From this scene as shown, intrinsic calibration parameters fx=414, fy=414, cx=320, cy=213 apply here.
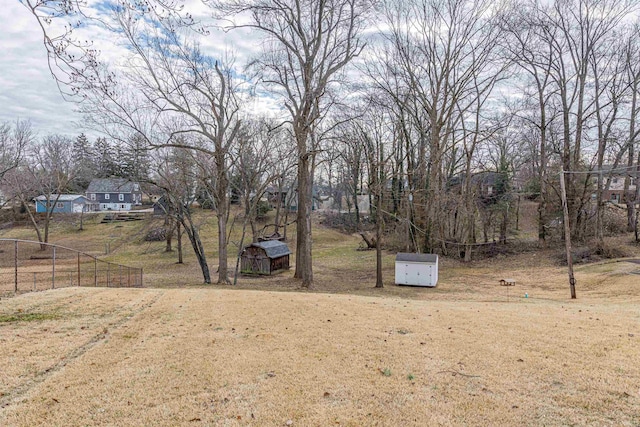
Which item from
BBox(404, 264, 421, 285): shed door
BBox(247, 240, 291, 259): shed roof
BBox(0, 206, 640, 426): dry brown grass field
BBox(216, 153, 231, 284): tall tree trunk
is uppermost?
BBox(216, 153, 231, 284): tall tree trunk

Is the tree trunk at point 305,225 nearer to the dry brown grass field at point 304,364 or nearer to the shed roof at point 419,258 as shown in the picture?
the shed roof at point 419,258

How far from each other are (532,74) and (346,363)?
2988 cm

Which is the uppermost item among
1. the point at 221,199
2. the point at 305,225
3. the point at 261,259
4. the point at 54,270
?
the point at 221,199

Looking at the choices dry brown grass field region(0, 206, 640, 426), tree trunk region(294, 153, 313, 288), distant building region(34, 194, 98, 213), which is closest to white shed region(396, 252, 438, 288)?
tree trunk region(294, 153, 313, 288)

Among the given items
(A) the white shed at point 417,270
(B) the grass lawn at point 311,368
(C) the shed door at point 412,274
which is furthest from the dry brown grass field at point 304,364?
(C) the shed door at point 412,274

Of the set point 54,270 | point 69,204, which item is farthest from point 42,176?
point 54,270

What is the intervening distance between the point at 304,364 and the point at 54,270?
1043 centimetres

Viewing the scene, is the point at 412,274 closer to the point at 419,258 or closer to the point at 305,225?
the point at 419,258

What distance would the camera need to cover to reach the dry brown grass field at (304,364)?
422cm

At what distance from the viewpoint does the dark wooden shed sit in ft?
83.6

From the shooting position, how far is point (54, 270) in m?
12.5

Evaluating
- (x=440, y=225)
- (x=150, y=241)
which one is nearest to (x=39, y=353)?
(x=440, y=225)

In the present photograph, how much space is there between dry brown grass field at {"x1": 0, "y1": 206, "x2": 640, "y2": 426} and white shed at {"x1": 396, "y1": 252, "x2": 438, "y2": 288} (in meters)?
10.3

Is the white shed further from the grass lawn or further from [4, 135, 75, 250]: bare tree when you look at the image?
[4, 135, 75, 250]: bare tree
